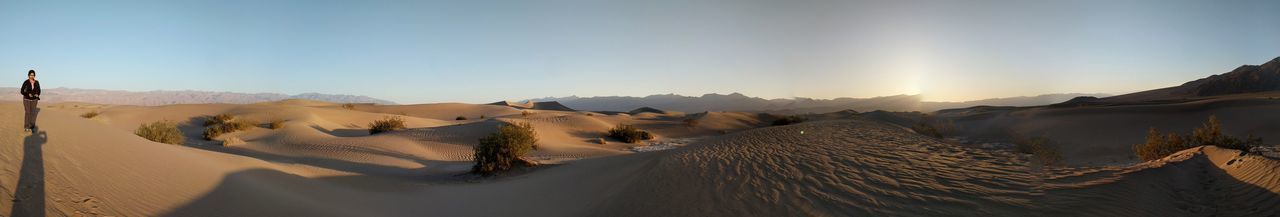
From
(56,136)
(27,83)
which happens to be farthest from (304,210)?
(27,83)

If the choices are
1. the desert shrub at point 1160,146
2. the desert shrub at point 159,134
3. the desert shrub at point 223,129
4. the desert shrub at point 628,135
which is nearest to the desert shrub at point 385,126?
the desert shrub at point 223,129

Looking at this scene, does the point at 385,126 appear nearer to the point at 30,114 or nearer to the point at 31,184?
the point at 30,114

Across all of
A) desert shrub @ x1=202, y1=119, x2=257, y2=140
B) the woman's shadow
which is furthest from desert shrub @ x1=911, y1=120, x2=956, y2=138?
desert shrub @ x1=202, y1=119, x2=257, y2=140

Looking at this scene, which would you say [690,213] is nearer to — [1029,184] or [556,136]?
[1029,184]

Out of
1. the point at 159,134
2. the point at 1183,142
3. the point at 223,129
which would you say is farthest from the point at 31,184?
the point at 223,129

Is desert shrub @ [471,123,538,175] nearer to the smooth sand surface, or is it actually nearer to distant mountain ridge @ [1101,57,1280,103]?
the smooth sand surface

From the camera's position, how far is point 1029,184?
5.77m

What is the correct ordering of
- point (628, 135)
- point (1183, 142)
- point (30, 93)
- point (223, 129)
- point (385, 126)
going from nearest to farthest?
point (30, 93), point (1183, 142), point (223, 129), point (385, 126), point (628, 135)

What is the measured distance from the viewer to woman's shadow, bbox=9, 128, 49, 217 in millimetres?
3295

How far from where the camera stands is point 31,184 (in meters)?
3.67

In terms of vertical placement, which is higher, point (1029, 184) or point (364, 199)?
point (1029, 184)

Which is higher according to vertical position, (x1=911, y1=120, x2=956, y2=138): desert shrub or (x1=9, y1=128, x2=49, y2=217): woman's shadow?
(x1=9, y1=128, x2=49, y2=217): woman's shadow

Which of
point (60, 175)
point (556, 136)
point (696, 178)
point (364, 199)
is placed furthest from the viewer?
point (556, 136)

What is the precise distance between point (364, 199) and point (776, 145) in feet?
26.7
